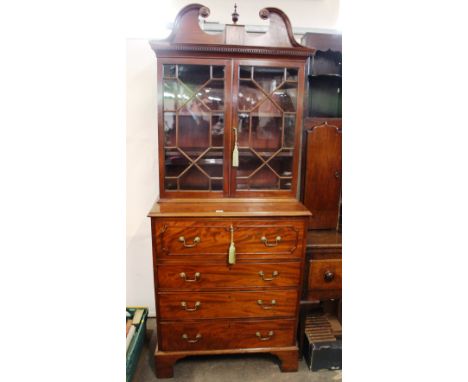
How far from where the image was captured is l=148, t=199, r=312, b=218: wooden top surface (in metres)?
1.33

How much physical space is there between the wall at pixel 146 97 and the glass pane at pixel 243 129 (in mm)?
596

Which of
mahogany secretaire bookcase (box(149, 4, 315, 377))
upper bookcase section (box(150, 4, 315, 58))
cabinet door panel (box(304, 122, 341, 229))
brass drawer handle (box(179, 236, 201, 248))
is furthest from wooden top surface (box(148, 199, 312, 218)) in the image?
upper bookcase section (box(150, 4, 315, 58))

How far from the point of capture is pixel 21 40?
0.30m

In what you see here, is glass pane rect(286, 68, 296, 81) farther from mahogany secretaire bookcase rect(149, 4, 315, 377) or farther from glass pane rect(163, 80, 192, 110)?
glass pane rect(163, 80, 192, 110)

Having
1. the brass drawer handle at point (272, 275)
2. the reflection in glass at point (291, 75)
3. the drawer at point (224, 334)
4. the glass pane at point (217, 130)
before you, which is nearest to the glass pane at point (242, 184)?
the glass pane at point (217, 130)

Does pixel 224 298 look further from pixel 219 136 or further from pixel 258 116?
pixel 258 116

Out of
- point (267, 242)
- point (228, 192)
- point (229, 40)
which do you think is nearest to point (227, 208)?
point (228, 192)

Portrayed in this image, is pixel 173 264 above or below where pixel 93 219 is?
below

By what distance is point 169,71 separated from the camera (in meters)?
1.40

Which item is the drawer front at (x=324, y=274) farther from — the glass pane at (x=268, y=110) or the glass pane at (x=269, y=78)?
the glass pane at (x=269, y=78)

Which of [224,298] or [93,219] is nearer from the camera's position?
[93,219]

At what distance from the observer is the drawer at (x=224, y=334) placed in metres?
1.44
